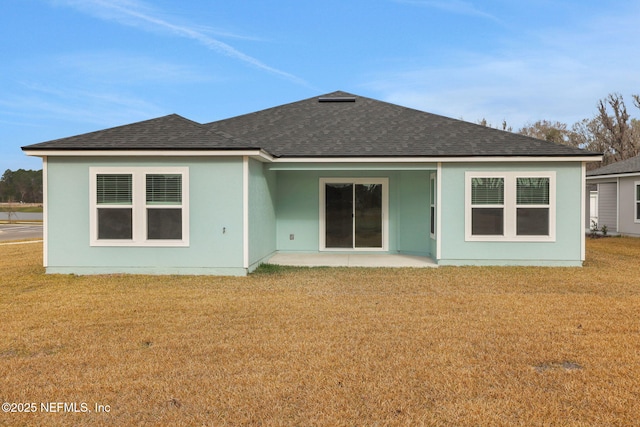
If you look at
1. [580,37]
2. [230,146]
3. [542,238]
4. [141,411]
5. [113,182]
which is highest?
[580,37]

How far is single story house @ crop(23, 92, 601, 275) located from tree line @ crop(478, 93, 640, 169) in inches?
1192

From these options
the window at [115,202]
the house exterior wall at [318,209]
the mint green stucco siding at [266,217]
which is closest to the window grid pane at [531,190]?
the mint green stucco siding at [266,217]

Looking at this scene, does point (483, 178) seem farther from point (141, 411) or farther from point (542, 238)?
point (141, 411)

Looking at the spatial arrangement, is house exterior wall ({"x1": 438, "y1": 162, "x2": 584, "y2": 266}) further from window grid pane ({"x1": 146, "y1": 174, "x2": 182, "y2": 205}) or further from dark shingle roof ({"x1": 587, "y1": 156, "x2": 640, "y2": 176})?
dark shingle roof ({"x1": 587, "y1": 156, "x2": 640, "y2": 176})

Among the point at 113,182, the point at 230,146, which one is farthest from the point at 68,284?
the point at 230,146

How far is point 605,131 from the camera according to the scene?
41469 mm

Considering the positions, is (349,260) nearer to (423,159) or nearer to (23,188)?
(423,159)

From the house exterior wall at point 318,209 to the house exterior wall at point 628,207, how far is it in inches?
444

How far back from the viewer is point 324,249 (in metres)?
13.4

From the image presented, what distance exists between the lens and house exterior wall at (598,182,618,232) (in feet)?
67.6

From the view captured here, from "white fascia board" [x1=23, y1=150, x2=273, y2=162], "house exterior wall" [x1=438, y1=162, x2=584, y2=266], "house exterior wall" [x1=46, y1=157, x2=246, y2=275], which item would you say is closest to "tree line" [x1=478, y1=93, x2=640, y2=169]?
"house exterior wall" [x1=438, y1=162, x2=584, y2=266]

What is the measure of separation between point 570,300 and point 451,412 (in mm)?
4914

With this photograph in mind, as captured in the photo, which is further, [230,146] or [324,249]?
[324,249]

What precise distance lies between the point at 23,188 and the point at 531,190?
78.0 metres
